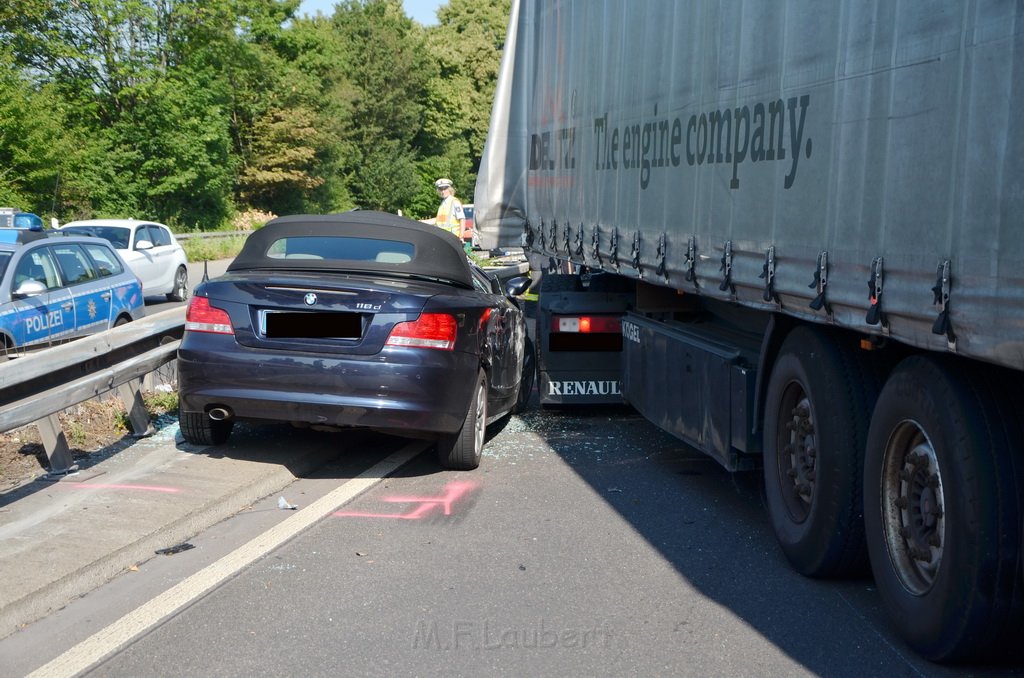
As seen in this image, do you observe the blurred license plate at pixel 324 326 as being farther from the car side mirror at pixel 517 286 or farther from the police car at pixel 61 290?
the police car at pixel 61 290

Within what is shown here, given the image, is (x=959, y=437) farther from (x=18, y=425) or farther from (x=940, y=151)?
(x=18, y=425)

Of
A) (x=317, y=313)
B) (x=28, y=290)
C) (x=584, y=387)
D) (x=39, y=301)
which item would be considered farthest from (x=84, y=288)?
(x=317, y=313)

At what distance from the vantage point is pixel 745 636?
5.12m

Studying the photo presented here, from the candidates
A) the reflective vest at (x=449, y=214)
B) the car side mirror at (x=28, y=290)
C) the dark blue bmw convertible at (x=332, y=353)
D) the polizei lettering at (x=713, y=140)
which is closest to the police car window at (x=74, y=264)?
the car side mirror at (x=28, y=290)

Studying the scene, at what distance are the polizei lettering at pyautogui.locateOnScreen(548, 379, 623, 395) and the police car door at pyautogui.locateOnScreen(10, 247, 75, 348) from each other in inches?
176

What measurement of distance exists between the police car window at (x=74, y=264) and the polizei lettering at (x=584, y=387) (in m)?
5.71

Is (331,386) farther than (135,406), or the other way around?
(135,406)

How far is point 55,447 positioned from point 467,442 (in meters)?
2.53

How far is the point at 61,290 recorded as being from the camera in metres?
12.8

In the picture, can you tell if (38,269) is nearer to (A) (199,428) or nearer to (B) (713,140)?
(A) (199,428)

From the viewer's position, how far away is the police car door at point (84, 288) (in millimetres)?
13023

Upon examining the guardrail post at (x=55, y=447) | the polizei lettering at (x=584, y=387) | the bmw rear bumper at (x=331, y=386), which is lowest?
the polizei lettering at (x=584, y=387)

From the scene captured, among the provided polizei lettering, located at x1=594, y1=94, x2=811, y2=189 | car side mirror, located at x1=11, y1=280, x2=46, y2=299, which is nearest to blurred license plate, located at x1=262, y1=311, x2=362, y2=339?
polizei lettering, located at x1=594, y1=94, x2=811, y2=189

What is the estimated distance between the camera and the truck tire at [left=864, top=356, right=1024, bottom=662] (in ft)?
14.3
